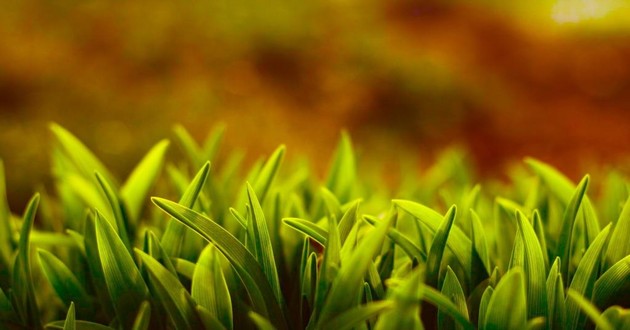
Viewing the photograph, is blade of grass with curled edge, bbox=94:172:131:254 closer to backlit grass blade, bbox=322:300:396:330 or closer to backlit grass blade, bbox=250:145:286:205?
backlit grass blade, bbox=250:145:286:205

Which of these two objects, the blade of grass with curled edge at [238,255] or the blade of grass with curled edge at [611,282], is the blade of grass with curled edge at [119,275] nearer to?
the blade of grass with curled edge at [238,255]

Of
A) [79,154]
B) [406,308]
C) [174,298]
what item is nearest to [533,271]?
[406,308]

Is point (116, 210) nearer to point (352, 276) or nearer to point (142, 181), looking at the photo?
point (142, 181)

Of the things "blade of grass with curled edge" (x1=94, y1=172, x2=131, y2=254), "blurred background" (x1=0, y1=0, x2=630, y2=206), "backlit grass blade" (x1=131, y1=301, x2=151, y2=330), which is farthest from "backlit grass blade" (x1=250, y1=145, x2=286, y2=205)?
"blurred background" (x1=0, y1=0, x2=630, y2=206)

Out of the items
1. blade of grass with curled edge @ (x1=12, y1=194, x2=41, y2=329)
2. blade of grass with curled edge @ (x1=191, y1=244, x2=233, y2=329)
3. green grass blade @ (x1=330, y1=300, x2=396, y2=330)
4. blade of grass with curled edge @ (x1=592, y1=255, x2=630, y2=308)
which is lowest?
blade of grass with curled edge @ (x1=12, y1=194, x2=41, y2=329)

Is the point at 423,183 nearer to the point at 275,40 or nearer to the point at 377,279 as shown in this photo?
the point at 377,279

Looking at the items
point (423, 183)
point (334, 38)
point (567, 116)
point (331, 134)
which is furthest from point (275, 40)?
point (423, 183)
